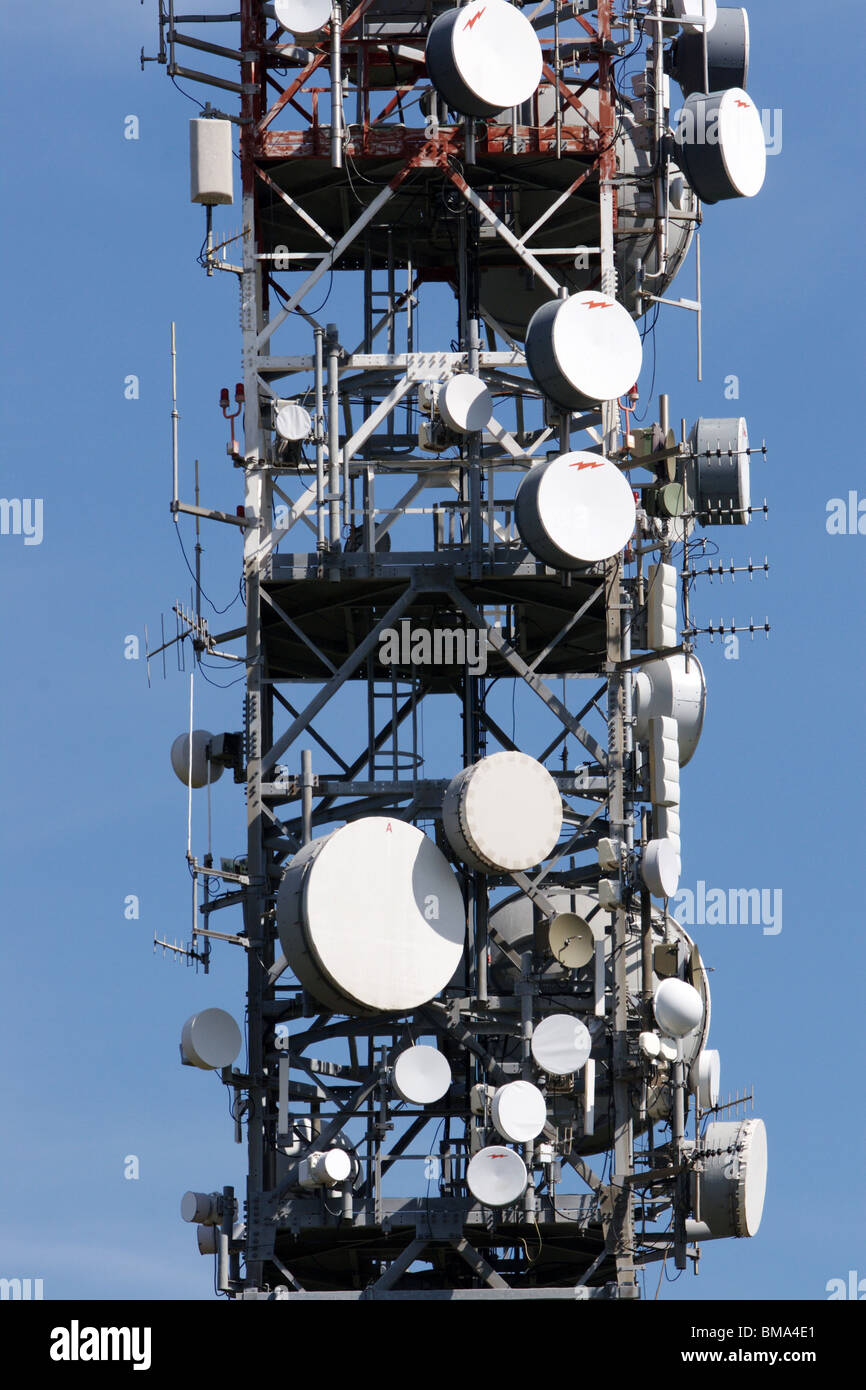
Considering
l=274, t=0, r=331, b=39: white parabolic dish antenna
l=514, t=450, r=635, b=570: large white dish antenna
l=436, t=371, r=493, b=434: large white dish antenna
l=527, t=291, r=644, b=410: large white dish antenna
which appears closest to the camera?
l=514, t=450, r=635, b=570: large white dish antenna

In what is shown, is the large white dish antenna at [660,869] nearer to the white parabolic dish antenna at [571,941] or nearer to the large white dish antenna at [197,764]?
the white parabolic dish antenna at [571,941]

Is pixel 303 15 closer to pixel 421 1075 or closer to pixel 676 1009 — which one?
pixel 676 1009

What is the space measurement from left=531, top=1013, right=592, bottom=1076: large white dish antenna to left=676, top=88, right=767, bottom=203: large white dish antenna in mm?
16337

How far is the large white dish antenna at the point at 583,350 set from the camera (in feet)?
215

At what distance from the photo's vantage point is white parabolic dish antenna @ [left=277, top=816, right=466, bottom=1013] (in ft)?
209

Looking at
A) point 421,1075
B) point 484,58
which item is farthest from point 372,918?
point 484,58

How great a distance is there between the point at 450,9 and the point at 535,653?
12.6 meters

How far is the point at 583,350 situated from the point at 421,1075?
13.3m

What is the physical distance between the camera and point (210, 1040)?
6538cm

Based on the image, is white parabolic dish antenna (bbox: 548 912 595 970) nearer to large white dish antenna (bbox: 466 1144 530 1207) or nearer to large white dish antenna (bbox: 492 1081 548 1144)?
large white dish antenna (bbox: 492 1081 548 1144)

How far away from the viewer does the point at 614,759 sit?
222ft

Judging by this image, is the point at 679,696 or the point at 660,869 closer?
the point at 660,869

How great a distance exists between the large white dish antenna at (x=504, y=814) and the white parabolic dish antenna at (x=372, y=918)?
31.6 inches
